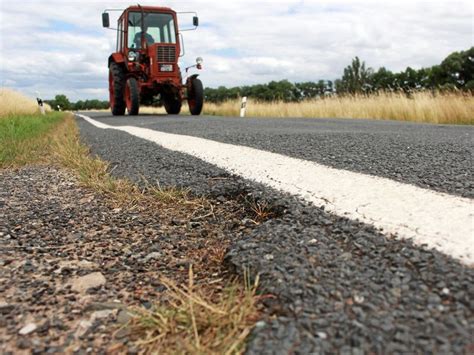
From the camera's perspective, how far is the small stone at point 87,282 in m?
1.25

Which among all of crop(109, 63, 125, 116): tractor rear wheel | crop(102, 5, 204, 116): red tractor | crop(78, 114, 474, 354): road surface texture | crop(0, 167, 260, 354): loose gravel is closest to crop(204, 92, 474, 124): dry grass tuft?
crop(102, 5, 204, 116): red tractor

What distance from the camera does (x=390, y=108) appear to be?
11008mm

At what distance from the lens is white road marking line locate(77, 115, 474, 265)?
3.98 ft

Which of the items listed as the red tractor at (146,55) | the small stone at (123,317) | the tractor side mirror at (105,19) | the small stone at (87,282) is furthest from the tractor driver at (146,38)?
the small stone at (123,317)

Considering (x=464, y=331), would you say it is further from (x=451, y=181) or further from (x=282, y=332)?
(x=451, y=181)

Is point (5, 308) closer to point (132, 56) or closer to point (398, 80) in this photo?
point (132, 56)

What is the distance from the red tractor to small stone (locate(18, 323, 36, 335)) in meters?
10.4

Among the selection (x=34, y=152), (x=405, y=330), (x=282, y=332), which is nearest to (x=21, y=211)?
(x=282, y=332)

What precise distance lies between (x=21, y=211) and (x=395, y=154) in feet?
6.76

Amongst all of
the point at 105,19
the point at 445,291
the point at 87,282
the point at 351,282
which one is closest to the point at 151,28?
the point at 105,19

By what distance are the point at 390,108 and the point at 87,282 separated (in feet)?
35.4

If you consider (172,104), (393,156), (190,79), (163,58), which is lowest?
(393,156)

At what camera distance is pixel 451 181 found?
72.4 inches

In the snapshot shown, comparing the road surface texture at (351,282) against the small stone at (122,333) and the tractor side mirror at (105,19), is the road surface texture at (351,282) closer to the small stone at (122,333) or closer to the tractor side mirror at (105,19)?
the small stone at (122,333)
